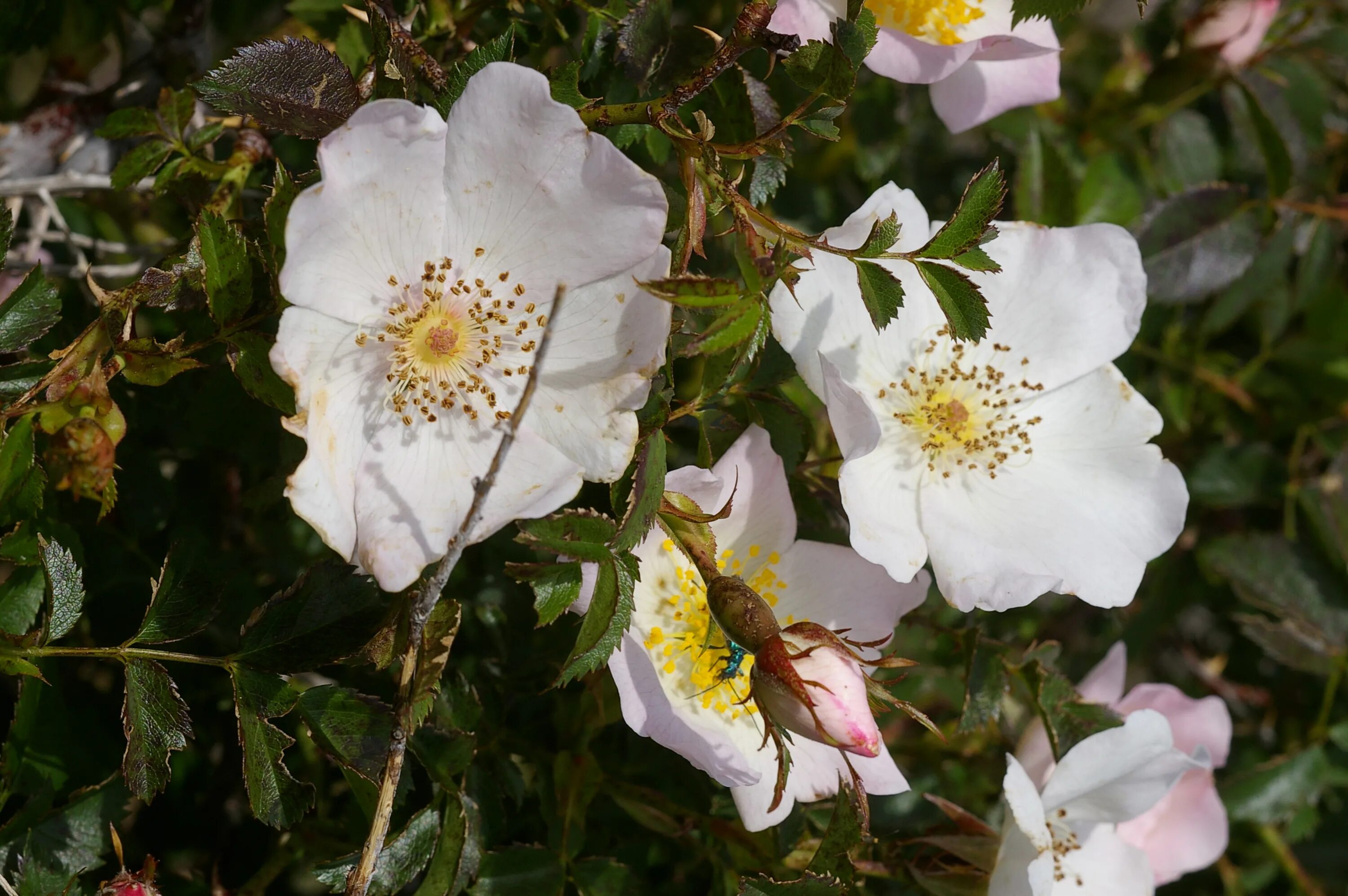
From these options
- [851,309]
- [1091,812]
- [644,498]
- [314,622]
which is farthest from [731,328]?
[1091,812]

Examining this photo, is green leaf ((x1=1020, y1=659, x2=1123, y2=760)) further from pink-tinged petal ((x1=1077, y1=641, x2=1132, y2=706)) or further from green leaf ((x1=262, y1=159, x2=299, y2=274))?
green leaf ((x1=262, y1=159, x2=299, y2=274))

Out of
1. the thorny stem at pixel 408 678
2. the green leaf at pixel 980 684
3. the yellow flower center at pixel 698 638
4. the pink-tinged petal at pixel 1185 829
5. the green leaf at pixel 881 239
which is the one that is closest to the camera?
the thorny stem at pixel 408 678

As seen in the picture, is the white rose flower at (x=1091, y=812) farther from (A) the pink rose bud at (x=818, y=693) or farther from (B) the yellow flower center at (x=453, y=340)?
(B) the yellow flower center at (x=453, y=340)

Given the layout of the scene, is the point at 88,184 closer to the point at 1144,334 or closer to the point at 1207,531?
the point at 1144,334

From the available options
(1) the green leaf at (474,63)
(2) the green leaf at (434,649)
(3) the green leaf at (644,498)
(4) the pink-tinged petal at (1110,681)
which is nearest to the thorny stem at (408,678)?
(2) the green leaf at (434,649)

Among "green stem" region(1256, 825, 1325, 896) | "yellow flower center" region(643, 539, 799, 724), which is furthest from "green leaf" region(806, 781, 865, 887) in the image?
"green stem" region(1256, 825, 1325, 896)

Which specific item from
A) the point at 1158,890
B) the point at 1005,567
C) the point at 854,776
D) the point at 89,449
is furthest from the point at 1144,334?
the point at 89,449
